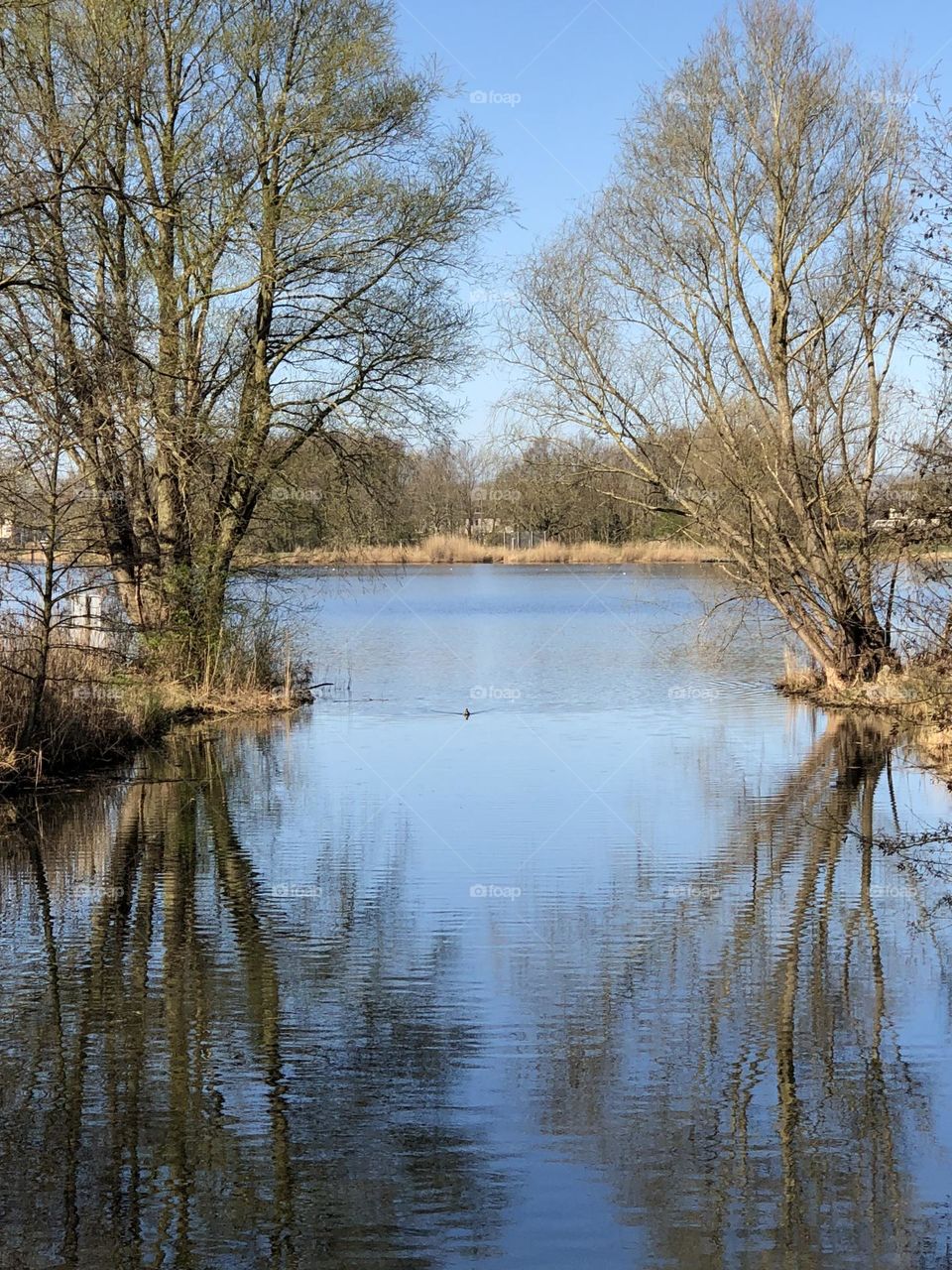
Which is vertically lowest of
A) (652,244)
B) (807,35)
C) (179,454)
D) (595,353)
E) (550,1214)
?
(550,1214)

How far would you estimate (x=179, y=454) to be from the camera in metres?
17.7

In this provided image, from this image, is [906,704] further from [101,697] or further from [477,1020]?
[101,697]

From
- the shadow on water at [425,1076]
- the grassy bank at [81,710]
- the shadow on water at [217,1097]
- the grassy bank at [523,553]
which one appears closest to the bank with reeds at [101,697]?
the grassy bank at [81,710]

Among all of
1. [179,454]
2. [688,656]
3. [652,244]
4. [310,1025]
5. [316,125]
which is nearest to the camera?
[310,1025]

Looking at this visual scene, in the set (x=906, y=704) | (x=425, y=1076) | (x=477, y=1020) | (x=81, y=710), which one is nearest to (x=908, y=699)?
(x=906, y=704)

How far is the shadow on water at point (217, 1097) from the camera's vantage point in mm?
4949

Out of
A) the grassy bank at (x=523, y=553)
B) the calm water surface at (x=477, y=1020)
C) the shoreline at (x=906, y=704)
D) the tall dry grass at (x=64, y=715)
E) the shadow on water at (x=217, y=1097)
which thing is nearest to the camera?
the shadow on water at (x=217, y=1097)

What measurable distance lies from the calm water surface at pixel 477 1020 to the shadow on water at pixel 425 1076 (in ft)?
0.07

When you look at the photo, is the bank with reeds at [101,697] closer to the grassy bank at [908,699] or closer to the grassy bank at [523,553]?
the grassy bank at [908,699]

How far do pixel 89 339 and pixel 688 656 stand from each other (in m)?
18.5

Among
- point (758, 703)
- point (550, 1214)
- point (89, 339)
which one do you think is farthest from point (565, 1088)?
point (758, 703)

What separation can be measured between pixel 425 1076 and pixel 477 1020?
0.86m

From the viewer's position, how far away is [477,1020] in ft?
24.1

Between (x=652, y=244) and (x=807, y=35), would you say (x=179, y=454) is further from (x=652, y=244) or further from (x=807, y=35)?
(x=807, y=35)
